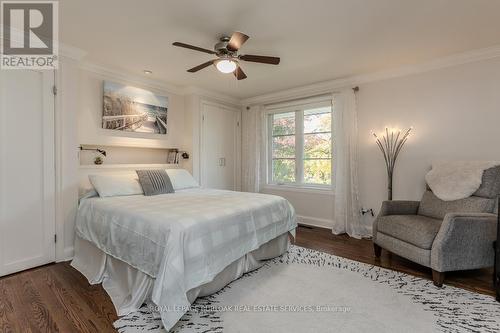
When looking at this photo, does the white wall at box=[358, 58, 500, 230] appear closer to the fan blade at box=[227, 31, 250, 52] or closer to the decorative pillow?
the decorative pillow

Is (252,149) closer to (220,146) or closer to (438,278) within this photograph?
(220,146)

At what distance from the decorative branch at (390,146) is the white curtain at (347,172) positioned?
0.37 meters

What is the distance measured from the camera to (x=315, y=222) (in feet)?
14.2

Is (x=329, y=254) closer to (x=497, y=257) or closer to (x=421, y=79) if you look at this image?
(x=497, y=257)

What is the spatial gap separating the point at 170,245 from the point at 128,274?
2.23 feet

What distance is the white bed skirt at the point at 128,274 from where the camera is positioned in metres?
1.92

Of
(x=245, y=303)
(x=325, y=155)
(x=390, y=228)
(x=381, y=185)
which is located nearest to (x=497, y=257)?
(x=390, y=228)

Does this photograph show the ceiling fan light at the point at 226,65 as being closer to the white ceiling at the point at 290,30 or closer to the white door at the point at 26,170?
the white ceiling at the point at 290,30

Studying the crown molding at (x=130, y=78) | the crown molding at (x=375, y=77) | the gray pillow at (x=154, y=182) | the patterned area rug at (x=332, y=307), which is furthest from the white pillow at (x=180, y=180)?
the crown molding at (x=375, y=77)

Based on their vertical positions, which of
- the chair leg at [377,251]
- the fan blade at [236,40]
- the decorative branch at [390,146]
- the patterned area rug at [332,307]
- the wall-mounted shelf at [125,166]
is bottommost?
the patterned area rug at [332,307]

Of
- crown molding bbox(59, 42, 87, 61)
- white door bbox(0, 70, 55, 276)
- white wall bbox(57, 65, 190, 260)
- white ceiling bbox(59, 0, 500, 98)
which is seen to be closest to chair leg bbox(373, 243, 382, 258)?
white ceiling bbox(59, 0, 500, 98)

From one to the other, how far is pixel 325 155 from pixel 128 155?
3.16 m

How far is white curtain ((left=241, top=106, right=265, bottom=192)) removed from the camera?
4.89m

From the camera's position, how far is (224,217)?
85.0 inches
